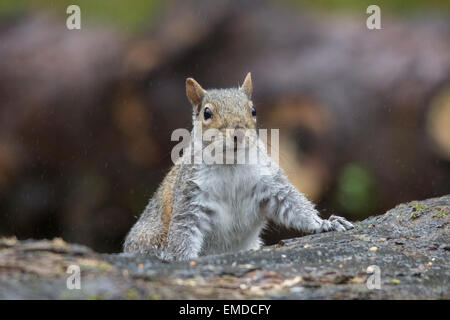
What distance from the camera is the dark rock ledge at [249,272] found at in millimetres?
2148

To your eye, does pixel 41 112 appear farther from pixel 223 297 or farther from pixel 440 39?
pixel 223 297

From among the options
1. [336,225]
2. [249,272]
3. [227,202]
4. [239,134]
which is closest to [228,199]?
[227,202]

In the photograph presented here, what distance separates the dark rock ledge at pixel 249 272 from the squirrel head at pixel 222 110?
737 millimetres

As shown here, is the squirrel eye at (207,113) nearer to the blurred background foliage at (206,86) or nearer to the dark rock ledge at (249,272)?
the dark rock ledge at (249,272)

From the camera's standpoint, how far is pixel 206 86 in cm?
629

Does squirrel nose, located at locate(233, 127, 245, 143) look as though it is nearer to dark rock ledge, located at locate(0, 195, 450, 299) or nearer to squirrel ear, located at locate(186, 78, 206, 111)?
squirrel ear, located at locate(186, 78, 206, 111)

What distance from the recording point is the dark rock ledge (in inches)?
84.6

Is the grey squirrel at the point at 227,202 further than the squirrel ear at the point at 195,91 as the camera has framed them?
No

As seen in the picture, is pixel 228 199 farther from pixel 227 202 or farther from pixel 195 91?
pixel 195 91

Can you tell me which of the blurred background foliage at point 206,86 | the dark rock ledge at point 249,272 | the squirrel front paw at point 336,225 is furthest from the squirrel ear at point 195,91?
the blurred background foliage at point 206,86

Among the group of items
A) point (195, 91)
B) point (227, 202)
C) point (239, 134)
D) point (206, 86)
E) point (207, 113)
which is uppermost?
point (206, 86)

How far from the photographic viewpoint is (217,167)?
3.42m

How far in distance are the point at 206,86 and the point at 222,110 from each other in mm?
2991
